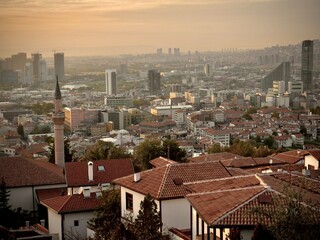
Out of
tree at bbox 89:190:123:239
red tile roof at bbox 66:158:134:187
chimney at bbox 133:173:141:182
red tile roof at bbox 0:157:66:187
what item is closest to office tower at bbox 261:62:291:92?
red tile roof at bbox 0:157:66:187

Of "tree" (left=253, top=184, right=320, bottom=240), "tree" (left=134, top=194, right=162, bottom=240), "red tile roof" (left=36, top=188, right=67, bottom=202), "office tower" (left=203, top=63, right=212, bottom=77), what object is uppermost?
"tree" (left=253, top=184, right=320, bottom=240)

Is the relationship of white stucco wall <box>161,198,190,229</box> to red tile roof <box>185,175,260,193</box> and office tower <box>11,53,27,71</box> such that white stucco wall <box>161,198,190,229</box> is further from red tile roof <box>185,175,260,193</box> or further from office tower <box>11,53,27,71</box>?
office tower <box>11,53,27,71</box>

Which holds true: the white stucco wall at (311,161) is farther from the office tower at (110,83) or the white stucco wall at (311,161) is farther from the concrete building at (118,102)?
the office tower at (110,83)

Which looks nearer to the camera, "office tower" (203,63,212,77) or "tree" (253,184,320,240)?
"tree" (253,184,320,240)

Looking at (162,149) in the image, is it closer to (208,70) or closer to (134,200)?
(134,200)

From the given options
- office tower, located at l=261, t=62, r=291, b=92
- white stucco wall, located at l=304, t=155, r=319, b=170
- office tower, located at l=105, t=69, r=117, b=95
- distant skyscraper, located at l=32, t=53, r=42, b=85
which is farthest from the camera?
office tower, located at l=261, t=62, r=291, b=92

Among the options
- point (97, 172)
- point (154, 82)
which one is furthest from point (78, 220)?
point (154, 82)

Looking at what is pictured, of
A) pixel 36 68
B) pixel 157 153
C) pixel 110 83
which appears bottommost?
pixel 110 83
